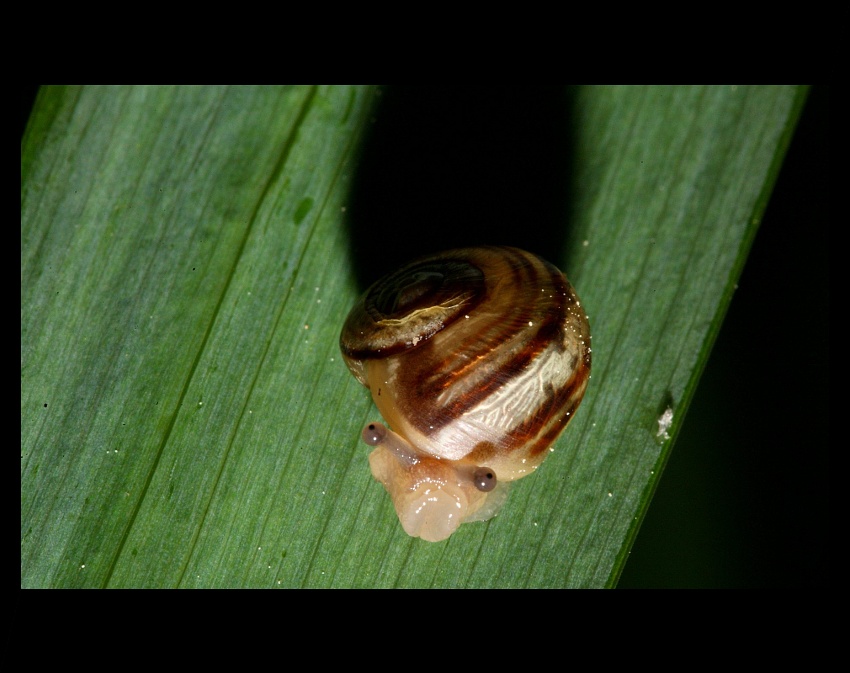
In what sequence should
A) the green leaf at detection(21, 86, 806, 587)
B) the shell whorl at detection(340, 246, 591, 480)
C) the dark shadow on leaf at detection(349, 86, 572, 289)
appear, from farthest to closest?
the dark shadow on leaf at detection(349, 86, 572, 289)
the green leaf at detection(21, 86, 806, 587)
the shell whorl at detection(340, 246, 591, 480)

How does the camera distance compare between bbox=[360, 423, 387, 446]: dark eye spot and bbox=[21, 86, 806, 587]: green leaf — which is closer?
bbox=[360, 423, 387, 446]: dark eye spot

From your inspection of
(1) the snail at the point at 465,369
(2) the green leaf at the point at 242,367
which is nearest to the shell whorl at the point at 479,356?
(1) the snail at the point at 465,369

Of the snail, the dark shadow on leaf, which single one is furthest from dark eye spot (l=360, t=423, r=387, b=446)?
the dark shadow on leaf

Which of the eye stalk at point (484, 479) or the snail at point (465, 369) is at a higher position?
the snail at point (465, 369)

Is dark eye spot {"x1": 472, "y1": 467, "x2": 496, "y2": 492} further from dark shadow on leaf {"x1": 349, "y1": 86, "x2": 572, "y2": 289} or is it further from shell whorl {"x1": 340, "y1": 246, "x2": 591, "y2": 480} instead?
dark shadow on leaf {"x1": 349, "y1": 86, "x2": 572, "y2": 289}

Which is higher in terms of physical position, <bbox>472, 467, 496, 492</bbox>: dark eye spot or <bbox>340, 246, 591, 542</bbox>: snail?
<bbox>340, 246, 591, 542</bbox>: snail

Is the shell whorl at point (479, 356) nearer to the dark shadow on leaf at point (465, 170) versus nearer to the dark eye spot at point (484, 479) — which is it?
the dark eye spot at point (484, 479)
